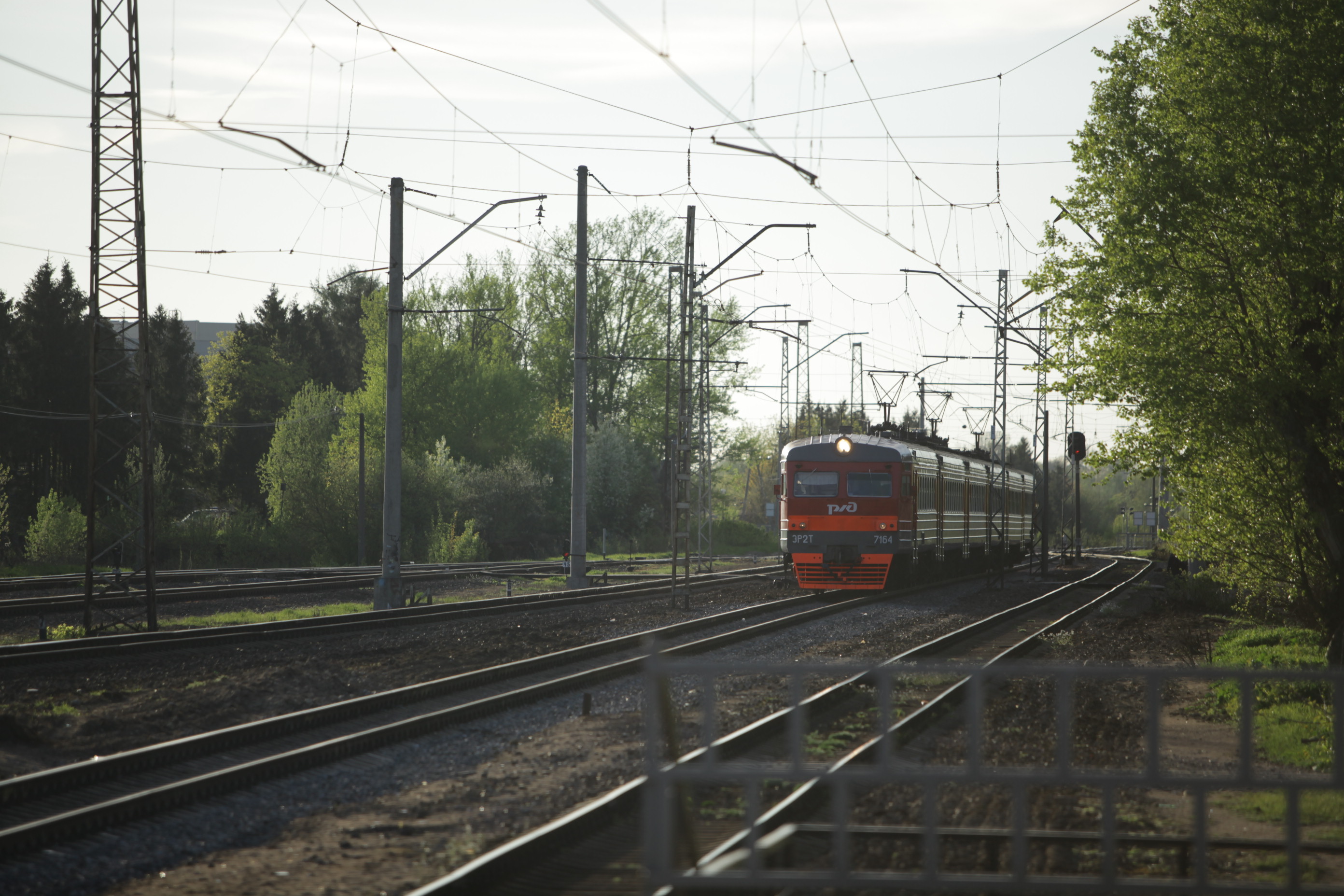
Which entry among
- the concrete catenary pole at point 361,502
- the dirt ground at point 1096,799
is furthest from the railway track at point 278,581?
the dirt ground at point 1096,799

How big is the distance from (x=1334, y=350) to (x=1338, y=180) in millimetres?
2054

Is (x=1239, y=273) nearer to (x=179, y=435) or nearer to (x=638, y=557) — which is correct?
(x=638, y=557)

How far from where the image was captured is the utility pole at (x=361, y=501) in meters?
41.9

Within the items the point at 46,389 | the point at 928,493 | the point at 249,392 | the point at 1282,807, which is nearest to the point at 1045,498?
the point at 928,493

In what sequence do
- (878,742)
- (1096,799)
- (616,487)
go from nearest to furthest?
(878,742) → (1096,799) → (616,487)

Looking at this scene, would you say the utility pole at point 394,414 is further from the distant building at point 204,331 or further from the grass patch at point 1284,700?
the distant building at point 204,331

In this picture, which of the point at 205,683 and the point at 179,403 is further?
the point at 179,403

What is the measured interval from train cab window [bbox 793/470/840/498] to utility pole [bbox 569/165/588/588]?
4564mm

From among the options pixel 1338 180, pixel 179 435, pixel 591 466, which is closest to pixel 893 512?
pixel 1338 180

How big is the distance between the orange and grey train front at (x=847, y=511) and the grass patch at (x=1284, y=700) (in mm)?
7808

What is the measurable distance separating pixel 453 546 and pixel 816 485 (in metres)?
19.7

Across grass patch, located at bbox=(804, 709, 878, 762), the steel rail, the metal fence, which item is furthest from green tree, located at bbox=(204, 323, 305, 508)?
the metal fence

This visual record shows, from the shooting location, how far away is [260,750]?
30.7 feet

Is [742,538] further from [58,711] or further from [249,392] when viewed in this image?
[58,711]
